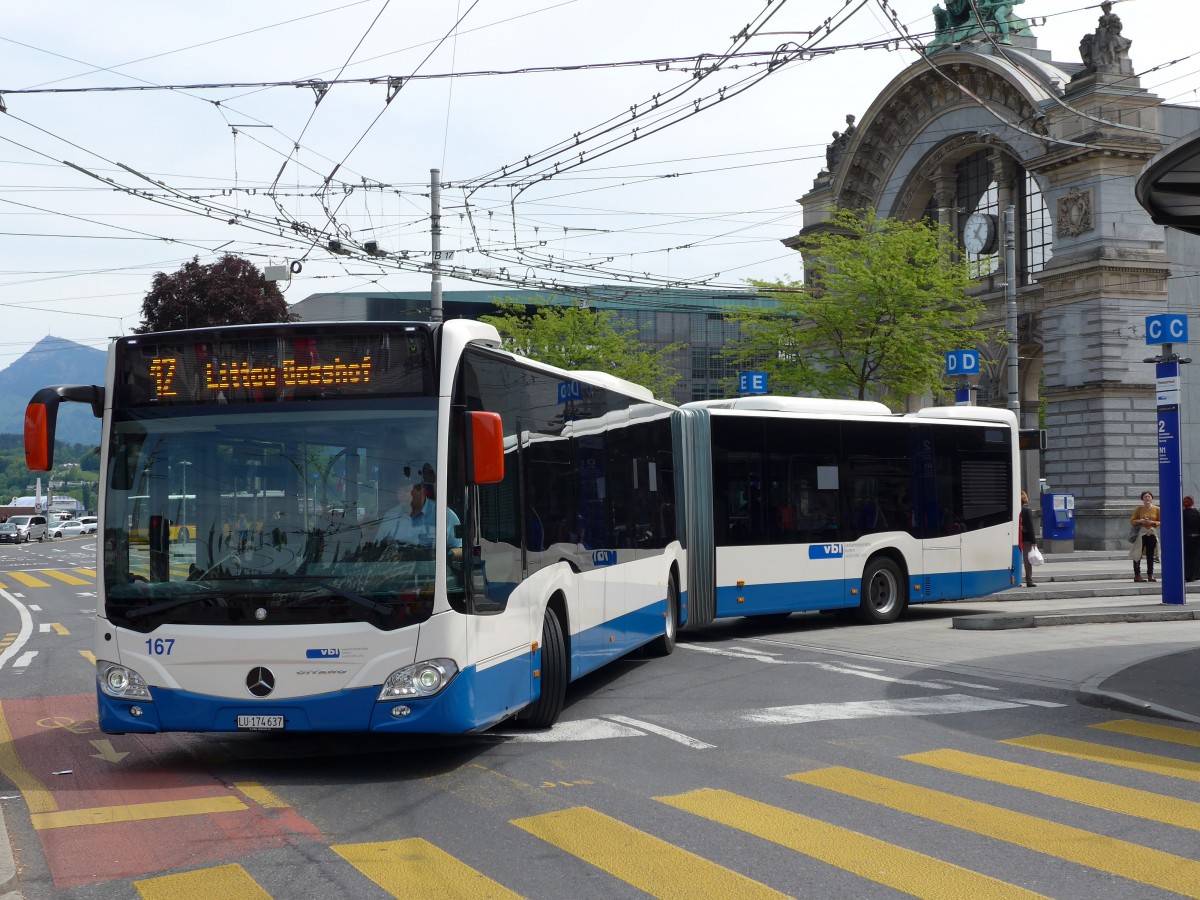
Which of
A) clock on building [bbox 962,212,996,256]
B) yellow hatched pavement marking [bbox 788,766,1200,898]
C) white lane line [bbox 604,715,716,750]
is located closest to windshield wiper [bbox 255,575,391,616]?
white lane line [bbox 604,715,716,750]

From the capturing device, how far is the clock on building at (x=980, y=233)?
45219 mm

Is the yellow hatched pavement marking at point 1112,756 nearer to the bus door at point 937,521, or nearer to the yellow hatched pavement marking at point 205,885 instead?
the yellow hatched pavement marking at point 205,885

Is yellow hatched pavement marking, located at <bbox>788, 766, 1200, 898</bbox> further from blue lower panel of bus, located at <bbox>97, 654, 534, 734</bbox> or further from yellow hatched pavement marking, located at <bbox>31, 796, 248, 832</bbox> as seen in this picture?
yellow hatched pavement marking, located at <bbox>31, 796, 248, 832</bbox>

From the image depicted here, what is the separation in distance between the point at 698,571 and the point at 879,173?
3634 centimetres

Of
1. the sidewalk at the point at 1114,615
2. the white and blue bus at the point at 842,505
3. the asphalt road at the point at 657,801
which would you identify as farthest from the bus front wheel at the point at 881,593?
the asphalt road at the point at 657,801

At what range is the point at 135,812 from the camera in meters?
7.54

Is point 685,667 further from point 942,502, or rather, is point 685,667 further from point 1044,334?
point 1044,334

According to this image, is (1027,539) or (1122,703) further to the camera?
(1027,539)

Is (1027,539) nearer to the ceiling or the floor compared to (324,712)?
nearer to the ceiling

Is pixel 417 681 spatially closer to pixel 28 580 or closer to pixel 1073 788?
pixel 1073 788

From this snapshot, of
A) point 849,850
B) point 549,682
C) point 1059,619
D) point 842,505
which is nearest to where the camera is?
point 849,850

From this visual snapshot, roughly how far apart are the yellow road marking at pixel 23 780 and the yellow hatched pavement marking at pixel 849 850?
3429 millimetres

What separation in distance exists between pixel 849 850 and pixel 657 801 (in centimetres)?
140

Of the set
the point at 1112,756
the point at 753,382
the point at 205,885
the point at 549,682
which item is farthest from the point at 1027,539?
the point at 205,885
